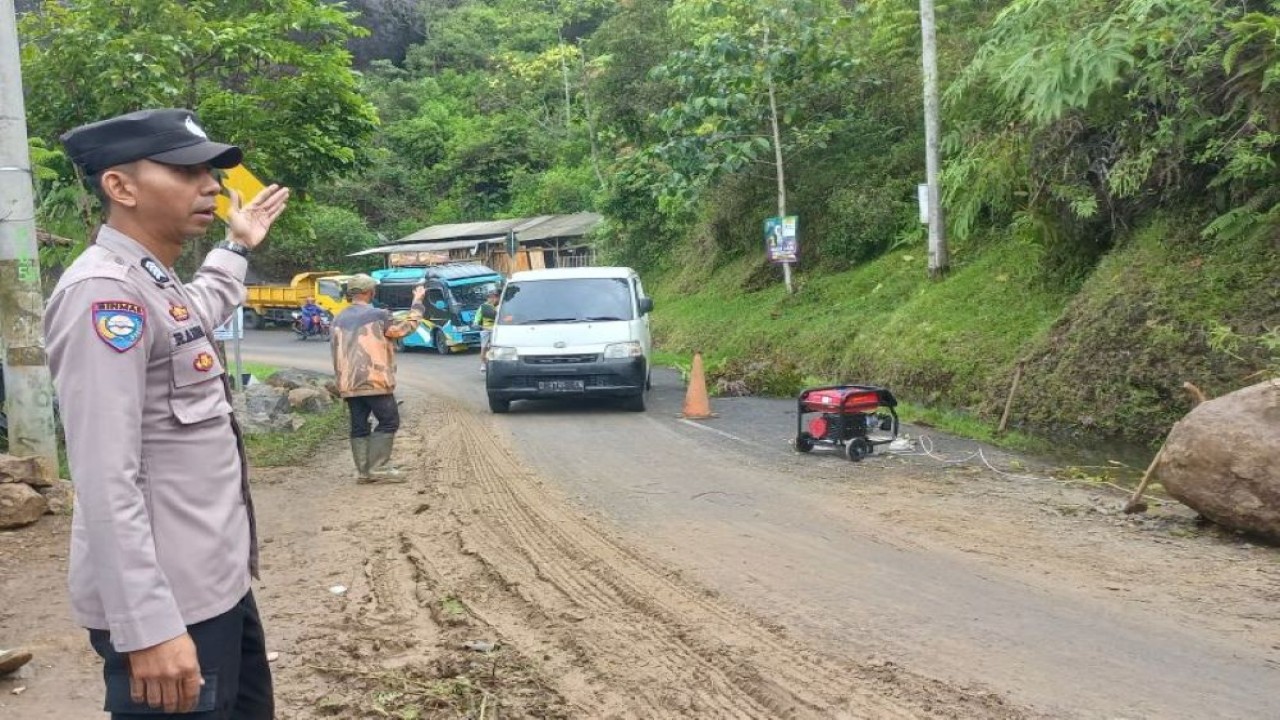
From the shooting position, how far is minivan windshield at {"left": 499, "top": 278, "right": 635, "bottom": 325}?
15.6 meters

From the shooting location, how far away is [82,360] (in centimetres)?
231

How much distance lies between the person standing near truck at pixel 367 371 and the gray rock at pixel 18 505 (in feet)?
8.64

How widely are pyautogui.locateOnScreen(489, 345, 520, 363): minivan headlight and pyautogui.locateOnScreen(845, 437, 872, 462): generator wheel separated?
5484mm

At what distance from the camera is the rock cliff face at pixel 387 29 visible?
65.2m

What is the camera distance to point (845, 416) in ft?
36.0

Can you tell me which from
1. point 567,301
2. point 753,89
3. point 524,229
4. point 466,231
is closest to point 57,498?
point 567,301

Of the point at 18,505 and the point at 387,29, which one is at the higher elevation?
the point at 387,29

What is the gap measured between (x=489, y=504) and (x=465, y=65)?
199 ft

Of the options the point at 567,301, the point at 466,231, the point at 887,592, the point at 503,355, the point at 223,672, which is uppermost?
the point at 466,231

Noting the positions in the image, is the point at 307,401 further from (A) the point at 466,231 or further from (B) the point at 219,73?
(A) the point at 466,231

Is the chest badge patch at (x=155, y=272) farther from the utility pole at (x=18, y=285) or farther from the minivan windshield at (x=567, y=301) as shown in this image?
the minivan windshield at (x=567, y=301)

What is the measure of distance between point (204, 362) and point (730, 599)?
13.0ft

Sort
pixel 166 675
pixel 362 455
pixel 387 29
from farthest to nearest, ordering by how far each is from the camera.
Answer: pixel 387 29, pixel 362 455, pixel 166 675

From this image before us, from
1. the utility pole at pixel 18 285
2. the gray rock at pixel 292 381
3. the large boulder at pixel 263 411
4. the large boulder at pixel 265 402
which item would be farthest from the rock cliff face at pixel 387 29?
A: the utility pole at pixel 18 285
